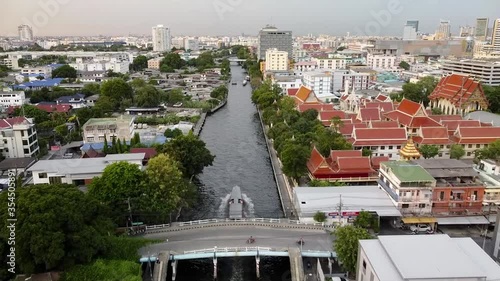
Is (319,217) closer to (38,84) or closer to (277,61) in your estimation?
(38,84)

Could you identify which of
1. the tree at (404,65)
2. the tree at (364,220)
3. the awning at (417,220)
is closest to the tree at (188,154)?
the tree at (364,220)

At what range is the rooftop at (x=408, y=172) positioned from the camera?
73.1ft

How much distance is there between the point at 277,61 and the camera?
81.8m

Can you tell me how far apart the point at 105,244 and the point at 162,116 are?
104 feet

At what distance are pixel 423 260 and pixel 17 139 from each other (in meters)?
29.8

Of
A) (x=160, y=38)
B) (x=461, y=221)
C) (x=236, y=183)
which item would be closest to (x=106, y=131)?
(x=236, y=183)

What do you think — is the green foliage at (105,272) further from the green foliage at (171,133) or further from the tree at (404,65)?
the tree at (404,65)

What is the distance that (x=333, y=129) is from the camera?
3406 centimetres

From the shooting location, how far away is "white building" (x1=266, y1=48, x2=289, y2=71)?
81375mm

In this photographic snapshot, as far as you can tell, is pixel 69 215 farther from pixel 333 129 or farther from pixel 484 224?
pixel 333 129

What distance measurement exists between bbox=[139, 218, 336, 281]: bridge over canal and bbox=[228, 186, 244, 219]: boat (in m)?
3.22

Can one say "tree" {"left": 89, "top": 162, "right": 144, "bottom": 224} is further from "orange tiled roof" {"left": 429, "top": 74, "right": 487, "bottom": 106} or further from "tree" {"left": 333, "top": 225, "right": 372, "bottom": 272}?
"orange tiled roof" {"left": 429, "top": 74, "right": 487, "bottom": 106}

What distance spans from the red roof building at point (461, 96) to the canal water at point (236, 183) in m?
21.1

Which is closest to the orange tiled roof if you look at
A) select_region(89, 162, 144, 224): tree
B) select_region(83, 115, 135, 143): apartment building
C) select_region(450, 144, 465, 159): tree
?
select_region(450, 144, 465, 159): tree
